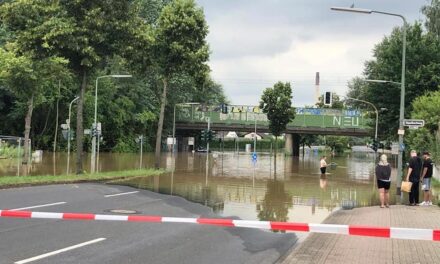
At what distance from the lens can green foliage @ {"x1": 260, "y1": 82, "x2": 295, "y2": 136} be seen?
6531 cm

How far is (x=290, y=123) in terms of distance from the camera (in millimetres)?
79688

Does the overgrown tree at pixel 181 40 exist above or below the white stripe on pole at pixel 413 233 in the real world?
above

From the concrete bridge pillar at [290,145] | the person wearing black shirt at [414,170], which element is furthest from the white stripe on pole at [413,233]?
the concrete bridge pillar at [290,145]

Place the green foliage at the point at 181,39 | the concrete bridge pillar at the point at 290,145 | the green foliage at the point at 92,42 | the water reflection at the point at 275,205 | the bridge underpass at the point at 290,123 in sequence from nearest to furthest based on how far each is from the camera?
the water reflection at the point at 275,205 < the green foliage at the point at 92,42 < the green foliage at the point at 181,39 < the bridge underpass at the point at 290,123 < the concrete bridge pillar at the point at 290,145

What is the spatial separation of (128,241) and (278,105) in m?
56.6

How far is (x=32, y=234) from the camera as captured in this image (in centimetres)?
949

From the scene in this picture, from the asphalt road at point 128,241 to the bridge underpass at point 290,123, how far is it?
6773cm

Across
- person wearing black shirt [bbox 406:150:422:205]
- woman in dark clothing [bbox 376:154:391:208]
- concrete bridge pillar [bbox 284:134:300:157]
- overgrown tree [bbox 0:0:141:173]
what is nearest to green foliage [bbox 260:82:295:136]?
concrete bridge pillar [bbox 284:134:300:157]

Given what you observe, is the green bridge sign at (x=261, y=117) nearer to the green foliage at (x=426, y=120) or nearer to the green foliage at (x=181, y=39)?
the green foliage at (x=426, y=120)

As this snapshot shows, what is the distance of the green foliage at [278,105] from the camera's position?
214ft

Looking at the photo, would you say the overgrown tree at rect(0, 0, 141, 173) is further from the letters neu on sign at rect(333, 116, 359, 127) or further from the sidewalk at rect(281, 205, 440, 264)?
the letters neu on sign at rect(333, 116, 359, 127)

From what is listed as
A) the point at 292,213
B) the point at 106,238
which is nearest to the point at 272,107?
the point at 292,213

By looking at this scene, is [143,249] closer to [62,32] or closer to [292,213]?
[292,213]

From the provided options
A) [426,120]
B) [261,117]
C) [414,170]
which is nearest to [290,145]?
[261,117]
